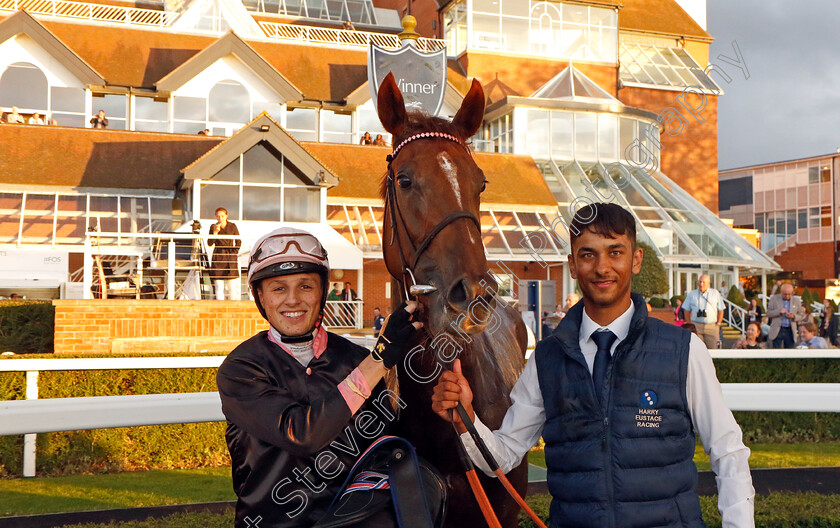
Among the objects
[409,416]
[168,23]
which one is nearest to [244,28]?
[168,23]

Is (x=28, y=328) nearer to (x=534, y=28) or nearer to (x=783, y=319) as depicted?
(x=783, y=319)

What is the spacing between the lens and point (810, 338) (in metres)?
10.9

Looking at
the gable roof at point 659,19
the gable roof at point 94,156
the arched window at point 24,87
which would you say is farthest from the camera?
the gable roof at point 659,19

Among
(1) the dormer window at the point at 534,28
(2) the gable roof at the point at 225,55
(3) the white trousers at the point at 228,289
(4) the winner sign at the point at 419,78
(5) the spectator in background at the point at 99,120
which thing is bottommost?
(3) the white trousers at the point at 228,289

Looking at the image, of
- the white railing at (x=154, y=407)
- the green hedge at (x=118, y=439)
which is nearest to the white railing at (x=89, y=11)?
the green hedge at (x=118, y=439)

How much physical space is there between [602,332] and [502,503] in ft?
3.11

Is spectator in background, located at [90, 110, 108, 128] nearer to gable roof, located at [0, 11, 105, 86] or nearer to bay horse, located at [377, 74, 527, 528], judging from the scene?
gable roof, located at [0, 11, 105, 86]

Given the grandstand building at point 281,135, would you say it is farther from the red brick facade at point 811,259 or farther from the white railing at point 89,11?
the red brick facade at point 811,259

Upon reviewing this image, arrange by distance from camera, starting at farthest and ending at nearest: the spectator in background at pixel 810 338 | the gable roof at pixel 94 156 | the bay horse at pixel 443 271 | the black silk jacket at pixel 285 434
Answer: the gable roof at pixel 94 156 → the spectator in background at pixel 810 338 → the bay horse at pixel 443 271 → the black silk jacket at pixel 285 434

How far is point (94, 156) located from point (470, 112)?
19.8 meters

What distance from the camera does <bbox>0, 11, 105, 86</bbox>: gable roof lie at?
72.1 ft

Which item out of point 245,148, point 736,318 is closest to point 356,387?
point 245,148

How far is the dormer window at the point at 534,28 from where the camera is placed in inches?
1161

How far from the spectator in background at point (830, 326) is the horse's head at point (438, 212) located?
49.4 ft
